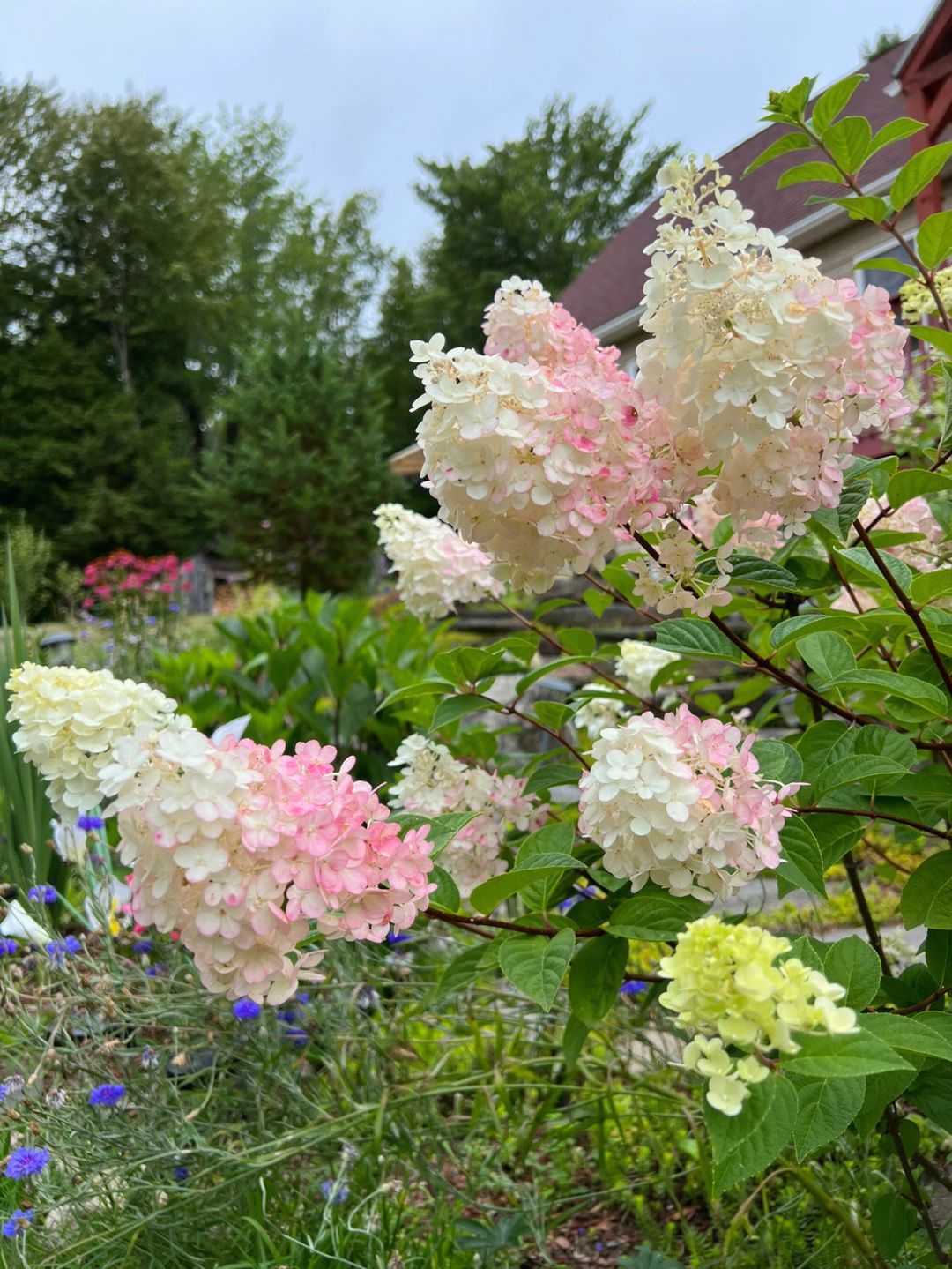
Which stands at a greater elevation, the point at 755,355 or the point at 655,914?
the point at 755,355

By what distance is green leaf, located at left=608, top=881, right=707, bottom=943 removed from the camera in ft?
2.70

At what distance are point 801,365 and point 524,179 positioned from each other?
24505 mm

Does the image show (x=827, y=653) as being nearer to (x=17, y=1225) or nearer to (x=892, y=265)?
(x=892, y=265)

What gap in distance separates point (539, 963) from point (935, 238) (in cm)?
84

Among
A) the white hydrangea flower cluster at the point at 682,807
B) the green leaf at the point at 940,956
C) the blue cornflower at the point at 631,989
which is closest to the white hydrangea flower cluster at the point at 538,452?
the white hydrangea flower cluster at the point at 682,807

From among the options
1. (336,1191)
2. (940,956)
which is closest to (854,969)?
(940,956)

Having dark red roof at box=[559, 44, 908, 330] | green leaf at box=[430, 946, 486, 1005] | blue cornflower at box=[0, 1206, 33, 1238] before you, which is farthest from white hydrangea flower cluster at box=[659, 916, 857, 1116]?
dark red roof at box=[559, 44, 908, 330]

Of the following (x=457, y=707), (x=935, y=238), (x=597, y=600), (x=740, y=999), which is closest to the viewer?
(x=740, y=999)

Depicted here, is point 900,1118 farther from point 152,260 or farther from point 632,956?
point 152,260

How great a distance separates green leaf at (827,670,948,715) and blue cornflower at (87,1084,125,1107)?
117 cm

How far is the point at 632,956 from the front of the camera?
101 inches

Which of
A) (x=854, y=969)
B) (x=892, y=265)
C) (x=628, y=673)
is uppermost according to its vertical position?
(x=892, y=265)

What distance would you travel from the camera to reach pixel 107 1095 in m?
1.36

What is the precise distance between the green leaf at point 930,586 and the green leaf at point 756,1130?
59 centimetres
